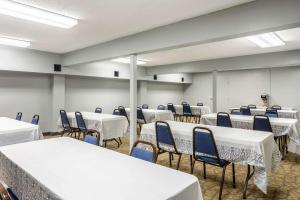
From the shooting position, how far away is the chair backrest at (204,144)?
2.74 metres

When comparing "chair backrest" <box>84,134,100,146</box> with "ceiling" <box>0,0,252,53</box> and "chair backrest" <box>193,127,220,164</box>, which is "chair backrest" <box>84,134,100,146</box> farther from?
"ceiling" <box>0,0,252,53</box>

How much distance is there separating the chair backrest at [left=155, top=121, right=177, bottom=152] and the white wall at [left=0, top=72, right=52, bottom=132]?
4.82 metres

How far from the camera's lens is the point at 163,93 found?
11391mm

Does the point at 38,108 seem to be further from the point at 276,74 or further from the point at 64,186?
the point at 276,74

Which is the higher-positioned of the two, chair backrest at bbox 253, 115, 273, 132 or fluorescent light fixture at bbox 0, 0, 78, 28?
fluorescent light fixture at bbox 0, 0, 78, 28

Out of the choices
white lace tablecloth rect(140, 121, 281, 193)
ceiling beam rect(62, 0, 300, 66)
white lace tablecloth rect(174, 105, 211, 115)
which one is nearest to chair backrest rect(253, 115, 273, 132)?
white lace tablecloth rect(140, 121, 281, 193)

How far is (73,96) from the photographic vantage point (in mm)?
7438

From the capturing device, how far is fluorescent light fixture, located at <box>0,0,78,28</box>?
9.51 feet

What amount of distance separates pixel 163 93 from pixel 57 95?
600cm

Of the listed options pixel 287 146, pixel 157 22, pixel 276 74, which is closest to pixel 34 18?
pixel 157 22

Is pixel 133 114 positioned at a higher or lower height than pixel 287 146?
higher

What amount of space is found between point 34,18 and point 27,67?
10.4 ft

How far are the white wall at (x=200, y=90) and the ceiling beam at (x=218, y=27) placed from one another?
7829mm

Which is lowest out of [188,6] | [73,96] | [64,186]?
[64,186]
